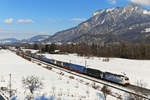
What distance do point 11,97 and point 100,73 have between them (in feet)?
89.6

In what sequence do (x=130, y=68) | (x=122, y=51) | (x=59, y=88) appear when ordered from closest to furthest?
(x=59, y=88) → (x=130, y=68) → (x=122, y=51)

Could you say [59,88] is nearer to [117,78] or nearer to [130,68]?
[117,78]

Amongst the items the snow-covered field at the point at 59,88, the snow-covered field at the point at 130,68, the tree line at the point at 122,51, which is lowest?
the snow-covered field at the point at 130,68

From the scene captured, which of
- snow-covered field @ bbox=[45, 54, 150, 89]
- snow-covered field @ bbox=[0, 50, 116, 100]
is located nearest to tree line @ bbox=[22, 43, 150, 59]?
snow-covered field @ bbox=[45, 54, 150, 89]

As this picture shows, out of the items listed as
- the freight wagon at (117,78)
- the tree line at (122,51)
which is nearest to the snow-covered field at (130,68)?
the freight wagon at (117,78)

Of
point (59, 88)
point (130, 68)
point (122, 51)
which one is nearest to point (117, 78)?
point (59, 88)

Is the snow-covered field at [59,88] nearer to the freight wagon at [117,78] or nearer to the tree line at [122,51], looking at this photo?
the freight wagon at [117,78]

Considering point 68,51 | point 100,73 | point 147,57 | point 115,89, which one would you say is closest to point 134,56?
point 147,57

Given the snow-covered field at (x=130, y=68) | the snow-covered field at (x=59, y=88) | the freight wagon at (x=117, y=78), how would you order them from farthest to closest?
the snow-covered field at (x=130, y=68)
the freight wagon at (x=117, y=78)
the snow-covered field at (x=59, y=88)

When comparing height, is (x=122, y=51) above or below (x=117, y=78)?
above

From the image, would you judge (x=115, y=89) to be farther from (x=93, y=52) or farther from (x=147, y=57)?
(x=93, y=52)

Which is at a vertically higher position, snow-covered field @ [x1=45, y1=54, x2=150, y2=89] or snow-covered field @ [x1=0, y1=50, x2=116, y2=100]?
snow-covered field @ [x1=0, y1=50, x2=116, y2=100]

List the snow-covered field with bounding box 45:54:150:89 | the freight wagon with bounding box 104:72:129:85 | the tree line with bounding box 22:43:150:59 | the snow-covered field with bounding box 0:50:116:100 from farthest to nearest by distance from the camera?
1. the tree line with bounding box 22:43:150:59
2. the snow-covered field with bounding box 45:54:150:89
3. the freight wagon with bounding box 104:72:129:85
4. the snow-covered field with bounding box 0:50:116:100

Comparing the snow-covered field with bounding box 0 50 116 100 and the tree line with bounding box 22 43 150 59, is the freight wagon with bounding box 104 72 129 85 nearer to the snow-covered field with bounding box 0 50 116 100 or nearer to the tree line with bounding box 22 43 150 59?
the snow-covered field with bounding box 0 50 116 100
